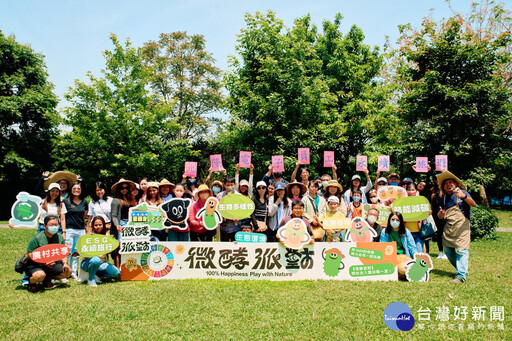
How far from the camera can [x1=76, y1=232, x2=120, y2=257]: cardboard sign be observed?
5.85 m

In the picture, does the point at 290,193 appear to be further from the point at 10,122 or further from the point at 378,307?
the point at 10,122

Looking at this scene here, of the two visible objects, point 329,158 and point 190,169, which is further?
point 329,158

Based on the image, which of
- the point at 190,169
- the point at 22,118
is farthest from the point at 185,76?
the point at 190,169

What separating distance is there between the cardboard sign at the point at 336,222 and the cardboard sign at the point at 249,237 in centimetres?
119

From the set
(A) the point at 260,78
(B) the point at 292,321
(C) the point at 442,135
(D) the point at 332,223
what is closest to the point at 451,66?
(C) the point at 442,135

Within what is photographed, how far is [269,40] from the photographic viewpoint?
17016mm

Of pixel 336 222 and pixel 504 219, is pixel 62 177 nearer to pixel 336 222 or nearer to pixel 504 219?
pixel 336 222

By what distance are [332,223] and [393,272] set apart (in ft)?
4.27

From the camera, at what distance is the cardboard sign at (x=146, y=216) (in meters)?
6.30

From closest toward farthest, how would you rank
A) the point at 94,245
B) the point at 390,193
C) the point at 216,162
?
the point at 94,245 → the point at 390,193 → the point at 216,162

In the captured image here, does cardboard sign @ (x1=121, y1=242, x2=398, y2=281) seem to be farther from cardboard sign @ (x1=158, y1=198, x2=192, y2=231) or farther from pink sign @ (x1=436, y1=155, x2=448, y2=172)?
pink sign @ (x1=436, y1=155, x2=448, y2=172)

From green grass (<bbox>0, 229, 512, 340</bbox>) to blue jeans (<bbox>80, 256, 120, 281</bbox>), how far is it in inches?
7.8

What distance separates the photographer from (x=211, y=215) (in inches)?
257
